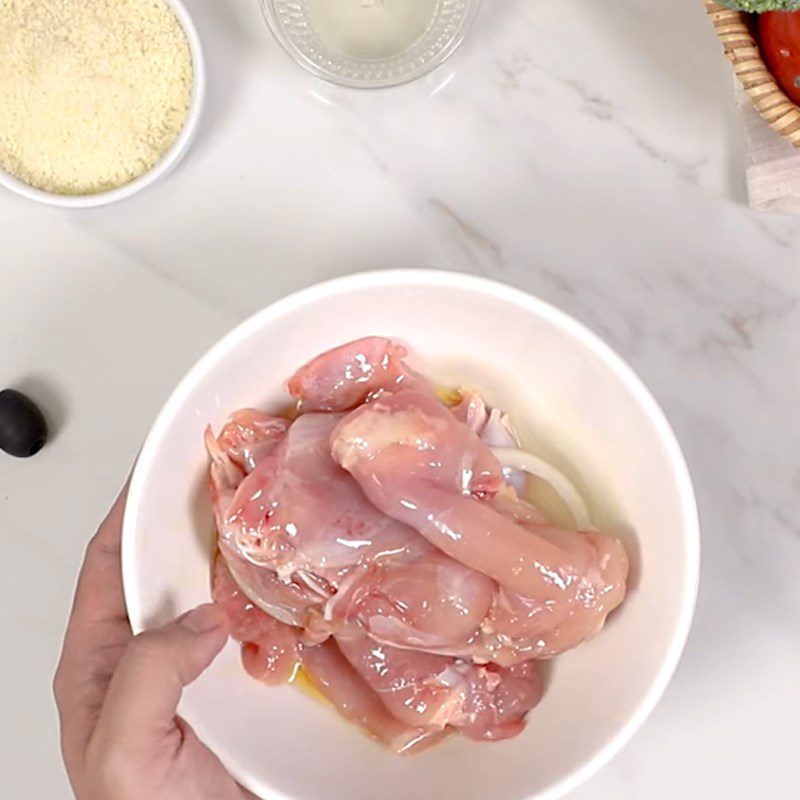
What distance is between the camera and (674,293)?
1.08 m

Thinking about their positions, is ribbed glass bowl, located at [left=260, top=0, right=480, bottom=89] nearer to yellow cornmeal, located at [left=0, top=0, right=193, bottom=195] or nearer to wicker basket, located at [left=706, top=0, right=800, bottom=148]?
yellow cornmeal, located at [left=0, top=0, right=193, bottom=195]

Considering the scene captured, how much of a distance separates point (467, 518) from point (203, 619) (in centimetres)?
20

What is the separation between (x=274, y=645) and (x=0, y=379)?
14.6 inches

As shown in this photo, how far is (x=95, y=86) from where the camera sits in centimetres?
107

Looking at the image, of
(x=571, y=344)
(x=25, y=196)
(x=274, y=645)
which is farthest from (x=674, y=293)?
(x=25, y=196)

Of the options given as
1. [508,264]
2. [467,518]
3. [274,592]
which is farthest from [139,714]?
[508,264]

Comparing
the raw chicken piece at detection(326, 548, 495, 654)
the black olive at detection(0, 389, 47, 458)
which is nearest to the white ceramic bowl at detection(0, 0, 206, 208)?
the black olive at detection(0, 389, 47, 458)

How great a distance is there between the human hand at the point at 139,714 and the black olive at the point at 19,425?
197 millimetres

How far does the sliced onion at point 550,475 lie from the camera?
39.2 inches

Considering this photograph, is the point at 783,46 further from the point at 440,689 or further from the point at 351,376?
the point at 440,689

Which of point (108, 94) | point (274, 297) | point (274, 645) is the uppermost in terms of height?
point (108, 94)

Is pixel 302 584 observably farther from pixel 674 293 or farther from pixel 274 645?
pixel 674 293

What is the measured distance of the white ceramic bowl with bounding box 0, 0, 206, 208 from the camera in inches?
41.5

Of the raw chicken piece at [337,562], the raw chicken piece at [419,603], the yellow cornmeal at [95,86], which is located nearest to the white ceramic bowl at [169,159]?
the yellow cornmeal at [95,86]
